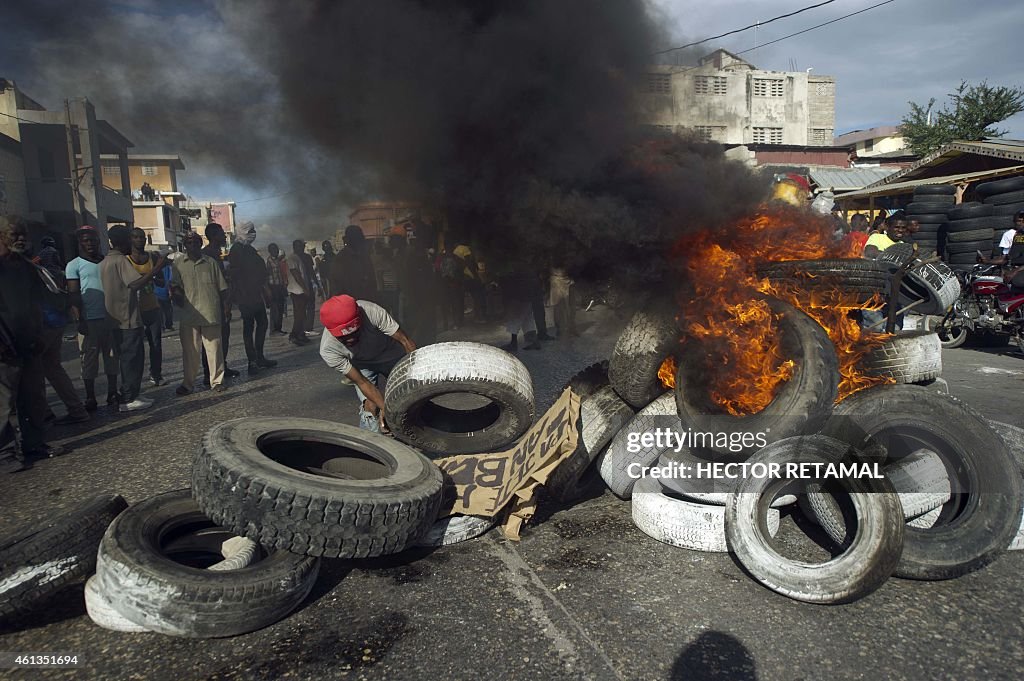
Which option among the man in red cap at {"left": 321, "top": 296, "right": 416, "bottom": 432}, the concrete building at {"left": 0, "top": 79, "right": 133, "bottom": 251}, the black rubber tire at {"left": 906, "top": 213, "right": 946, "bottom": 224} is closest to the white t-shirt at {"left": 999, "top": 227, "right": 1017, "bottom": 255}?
the black rubber tire at {"left": 906, "top": 213, "right": 946, "bottom": 224}

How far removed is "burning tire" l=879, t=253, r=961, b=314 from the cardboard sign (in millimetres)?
4869

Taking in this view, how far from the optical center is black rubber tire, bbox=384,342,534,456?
4.46 meters

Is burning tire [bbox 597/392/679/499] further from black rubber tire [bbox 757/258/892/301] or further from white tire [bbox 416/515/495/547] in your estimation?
black rubber tire [bbox 757/258/892/301]

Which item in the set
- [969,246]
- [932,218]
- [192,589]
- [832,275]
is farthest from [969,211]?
[192,589]

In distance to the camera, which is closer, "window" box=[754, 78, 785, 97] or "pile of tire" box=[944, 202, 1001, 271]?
"pile of tire" box=[944, 202, 1001, 271]

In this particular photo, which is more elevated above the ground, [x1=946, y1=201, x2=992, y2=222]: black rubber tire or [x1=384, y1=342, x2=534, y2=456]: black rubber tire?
[x1=946, y1=201, x2=992, y2=222]: black rubber tire

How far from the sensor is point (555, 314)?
11.9 m

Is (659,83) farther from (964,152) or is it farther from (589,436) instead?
(964,152)

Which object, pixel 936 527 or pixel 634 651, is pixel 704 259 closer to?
pixel 936 527

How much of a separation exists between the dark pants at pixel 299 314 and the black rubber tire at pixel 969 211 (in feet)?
49.8

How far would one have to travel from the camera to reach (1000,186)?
1345cm

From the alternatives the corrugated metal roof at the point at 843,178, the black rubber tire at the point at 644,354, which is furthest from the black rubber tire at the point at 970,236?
the corrugated metal roof at the point at 843,178

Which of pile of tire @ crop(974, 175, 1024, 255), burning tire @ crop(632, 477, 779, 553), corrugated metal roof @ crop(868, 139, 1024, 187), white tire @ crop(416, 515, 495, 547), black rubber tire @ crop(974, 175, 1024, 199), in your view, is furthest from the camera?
corrugated metal roof @ crop(868, 139, 1024, 187)

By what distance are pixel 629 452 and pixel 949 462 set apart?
6.53 ft
